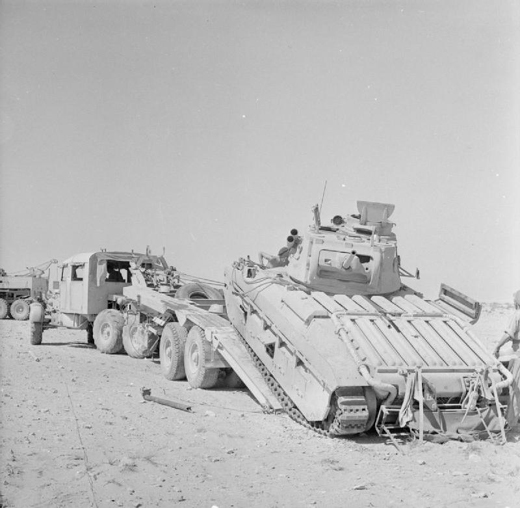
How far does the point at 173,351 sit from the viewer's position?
12.0m

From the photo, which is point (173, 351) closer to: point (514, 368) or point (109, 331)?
point (109, 331)

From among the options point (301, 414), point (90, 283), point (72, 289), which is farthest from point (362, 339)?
point (72, 289)

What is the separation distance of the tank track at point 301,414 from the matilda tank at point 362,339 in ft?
0.05

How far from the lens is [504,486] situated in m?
6.30


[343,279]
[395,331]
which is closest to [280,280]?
[343,279]

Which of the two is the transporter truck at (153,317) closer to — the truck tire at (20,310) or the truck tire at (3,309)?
the truck tire at (20,310)

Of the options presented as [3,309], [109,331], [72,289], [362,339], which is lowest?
[3,309]

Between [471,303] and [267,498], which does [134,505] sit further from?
[471,303]

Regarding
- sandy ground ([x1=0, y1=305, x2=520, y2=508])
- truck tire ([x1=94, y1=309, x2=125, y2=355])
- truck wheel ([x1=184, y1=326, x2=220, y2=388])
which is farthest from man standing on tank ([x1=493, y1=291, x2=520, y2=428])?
truck tire ([x1=94, y1=309, x2=125, y2=355])

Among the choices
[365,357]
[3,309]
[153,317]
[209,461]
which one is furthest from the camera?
[3,309]

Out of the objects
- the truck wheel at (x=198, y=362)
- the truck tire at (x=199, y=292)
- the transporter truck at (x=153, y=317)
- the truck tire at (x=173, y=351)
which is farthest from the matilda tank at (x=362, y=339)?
the truck tire at (x=199, y=292)

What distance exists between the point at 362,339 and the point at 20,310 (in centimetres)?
2440

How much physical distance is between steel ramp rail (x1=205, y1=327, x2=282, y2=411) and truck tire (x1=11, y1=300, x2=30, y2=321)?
20.7 meters

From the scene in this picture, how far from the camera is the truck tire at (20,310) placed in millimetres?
29719
